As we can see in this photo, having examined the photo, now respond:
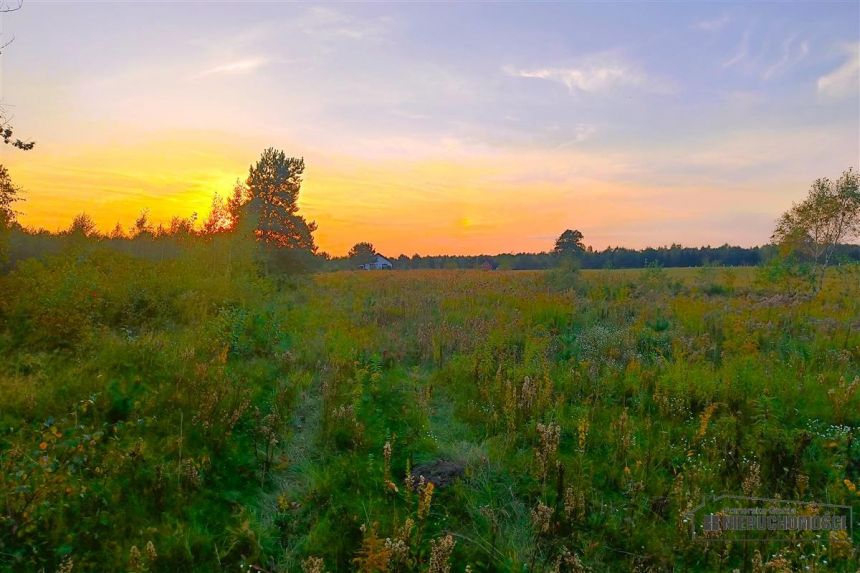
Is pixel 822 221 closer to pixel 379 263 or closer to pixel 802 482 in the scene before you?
pixel 802 482

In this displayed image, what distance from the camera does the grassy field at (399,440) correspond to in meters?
3.16

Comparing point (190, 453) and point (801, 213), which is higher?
point (801, 213)

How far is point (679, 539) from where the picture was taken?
3.29m

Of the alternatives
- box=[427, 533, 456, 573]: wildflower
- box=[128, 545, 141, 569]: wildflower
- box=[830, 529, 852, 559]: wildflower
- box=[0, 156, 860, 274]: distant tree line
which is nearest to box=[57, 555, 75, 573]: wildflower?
box=[128, 545, 141, 569]: wildflower

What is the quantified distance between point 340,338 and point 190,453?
14.4 feet

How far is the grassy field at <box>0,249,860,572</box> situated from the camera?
10.4 feet

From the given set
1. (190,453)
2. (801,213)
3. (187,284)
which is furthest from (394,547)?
(801,213)

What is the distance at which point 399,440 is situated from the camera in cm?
477

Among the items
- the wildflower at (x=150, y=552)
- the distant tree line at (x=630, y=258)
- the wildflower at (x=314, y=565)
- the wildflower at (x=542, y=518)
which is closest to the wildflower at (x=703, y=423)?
the wildflower at (x=542, y=518)

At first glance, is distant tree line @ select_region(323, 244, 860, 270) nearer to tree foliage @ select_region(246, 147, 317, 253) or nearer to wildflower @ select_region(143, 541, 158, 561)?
tree foliage @ select_region(246, 147, 317, 253)

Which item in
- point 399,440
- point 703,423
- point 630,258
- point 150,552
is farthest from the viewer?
point 630,258

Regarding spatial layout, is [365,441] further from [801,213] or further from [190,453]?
[801,213]

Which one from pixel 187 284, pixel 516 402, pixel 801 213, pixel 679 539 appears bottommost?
pixel 679 539

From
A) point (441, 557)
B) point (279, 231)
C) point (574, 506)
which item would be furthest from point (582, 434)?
point (279, 231)
